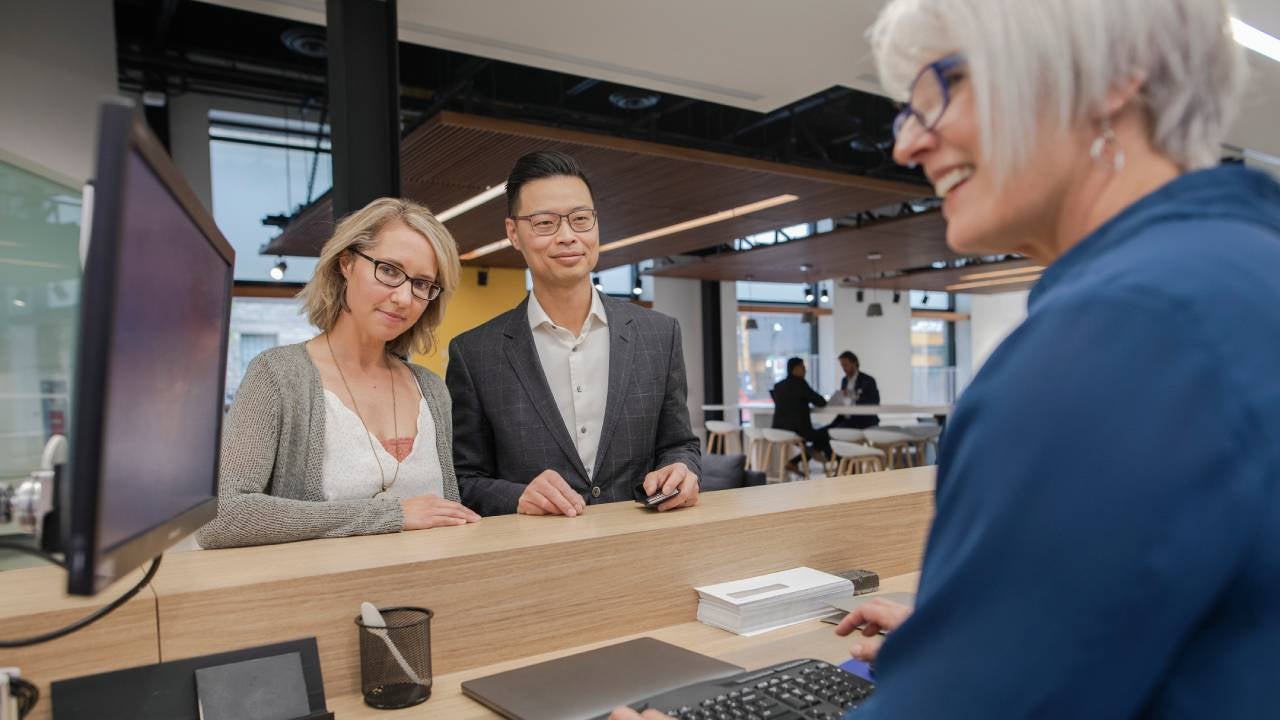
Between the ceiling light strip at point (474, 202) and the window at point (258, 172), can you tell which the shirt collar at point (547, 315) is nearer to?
the ceiling light strip at point (474, 202)

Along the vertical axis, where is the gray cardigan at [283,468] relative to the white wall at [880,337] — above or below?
below

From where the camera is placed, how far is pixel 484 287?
1220cm

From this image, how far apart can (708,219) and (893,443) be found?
399 cm

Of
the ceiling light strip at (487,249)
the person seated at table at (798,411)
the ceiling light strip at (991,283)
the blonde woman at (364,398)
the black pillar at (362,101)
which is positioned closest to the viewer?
the blonde woman at (364,398)

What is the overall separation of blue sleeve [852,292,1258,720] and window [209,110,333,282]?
1027 centimetres

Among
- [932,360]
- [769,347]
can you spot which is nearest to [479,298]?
[769,347]

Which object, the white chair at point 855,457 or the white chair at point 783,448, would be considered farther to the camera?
the white chair at point 783,448

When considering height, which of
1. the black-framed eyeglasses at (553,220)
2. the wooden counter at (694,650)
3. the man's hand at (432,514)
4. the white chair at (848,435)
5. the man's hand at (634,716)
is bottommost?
the white chair at (848,435)

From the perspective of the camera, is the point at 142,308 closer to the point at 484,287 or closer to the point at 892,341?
the point at 484,287

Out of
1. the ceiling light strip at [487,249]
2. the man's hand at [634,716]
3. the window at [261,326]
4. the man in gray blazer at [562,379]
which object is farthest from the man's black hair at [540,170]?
the window at [261,326]

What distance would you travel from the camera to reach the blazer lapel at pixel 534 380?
83.4 inches

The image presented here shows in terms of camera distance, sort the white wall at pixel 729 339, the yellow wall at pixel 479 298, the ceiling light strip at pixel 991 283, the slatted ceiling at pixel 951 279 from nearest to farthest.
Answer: the yellow wall at pixel 479 298 < the slatted ceiling at pixel 951 279 < the ceiling light strip at pixel 991 283 < the white wall at pixel 729 339

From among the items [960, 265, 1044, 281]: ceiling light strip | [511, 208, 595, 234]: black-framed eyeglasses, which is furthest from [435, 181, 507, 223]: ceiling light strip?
[960, 265, 1044, 281]: ceiling light strip

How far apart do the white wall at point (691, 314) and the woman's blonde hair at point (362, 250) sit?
12.7m
